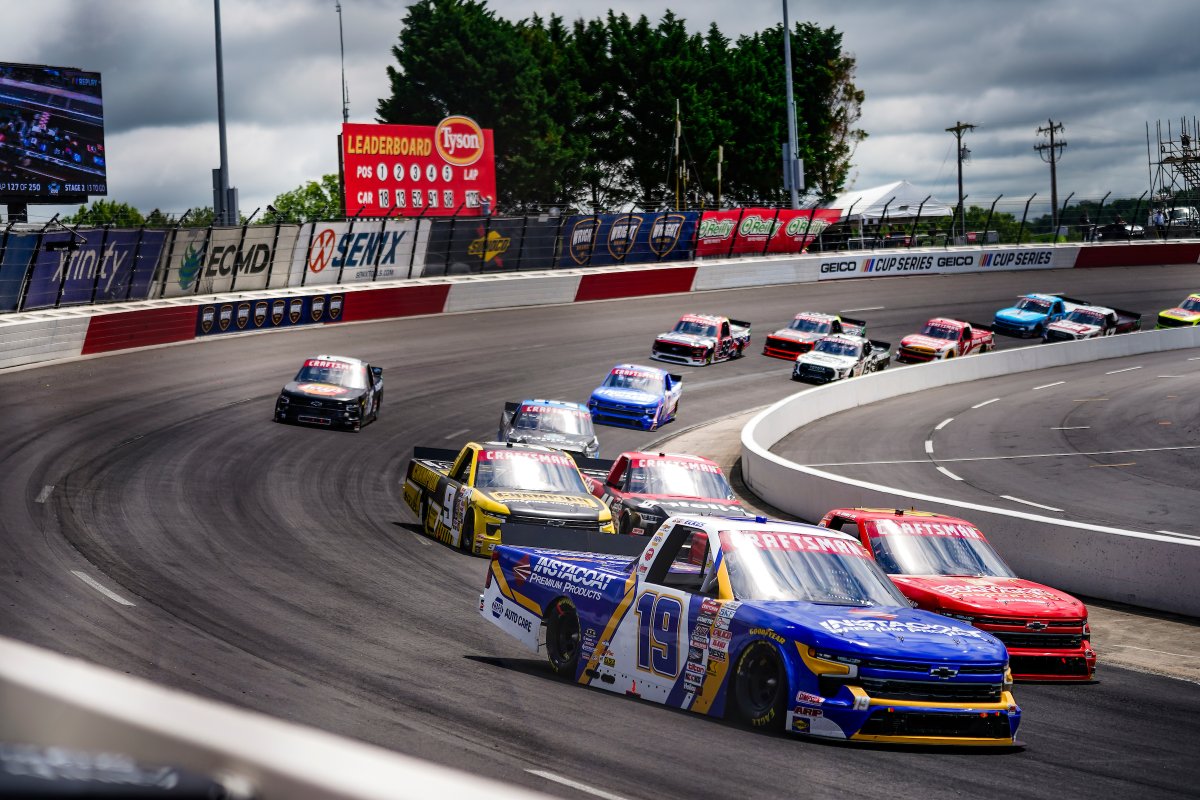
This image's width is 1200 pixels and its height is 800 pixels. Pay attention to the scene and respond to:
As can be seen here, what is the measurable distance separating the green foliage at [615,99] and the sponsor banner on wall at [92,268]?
44761 millimetres

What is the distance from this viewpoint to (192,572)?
14078 mm

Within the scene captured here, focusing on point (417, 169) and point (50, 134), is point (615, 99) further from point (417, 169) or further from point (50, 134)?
point (50, 134)

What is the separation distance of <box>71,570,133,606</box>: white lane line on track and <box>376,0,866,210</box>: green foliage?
7253 cm

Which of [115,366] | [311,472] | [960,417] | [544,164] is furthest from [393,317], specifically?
[544,164]

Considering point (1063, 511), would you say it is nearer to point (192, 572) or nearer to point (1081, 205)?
point (192, 572)

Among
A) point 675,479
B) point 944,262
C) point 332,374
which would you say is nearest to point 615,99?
point 944,262

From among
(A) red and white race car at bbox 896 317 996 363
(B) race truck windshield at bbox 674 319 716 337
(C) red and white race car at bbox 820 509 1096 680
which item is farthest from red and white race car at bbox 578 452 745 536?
(A) red and white race car at bbox 896 317 996 363

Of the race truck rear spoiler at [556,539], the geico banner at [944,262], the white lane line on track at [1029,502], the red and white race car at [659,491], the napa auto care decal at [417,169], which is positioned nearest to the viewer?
the race truck rear spoiler at [556,539]

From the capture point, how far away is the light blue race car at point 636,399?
31750 mm

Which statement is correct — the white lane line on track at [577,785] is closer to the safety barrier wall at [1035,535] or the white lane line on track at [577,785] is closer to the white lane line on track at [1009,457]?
the safety barrier wall at [1035,535]

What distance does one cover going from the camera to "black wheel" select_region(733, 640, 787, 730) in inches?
335

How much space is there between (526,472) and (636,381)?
14351 mm

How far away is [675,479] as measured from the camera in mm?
19062

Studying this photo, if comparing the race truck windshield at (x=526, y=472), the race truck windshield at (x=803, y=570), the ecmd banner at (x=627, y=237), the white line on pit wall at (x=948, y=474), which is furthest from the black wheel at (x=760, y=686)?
the ecmd banner at (x=627, y=237)
